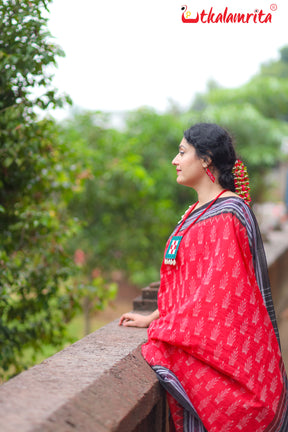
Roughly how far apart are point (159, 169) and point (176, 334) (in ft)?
23.8

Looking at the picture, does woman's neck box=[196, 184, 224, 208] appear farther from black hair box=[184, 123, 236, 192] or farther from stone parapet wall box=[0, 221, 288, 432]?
stone parapet wall box=[0, 221, 288, 432]

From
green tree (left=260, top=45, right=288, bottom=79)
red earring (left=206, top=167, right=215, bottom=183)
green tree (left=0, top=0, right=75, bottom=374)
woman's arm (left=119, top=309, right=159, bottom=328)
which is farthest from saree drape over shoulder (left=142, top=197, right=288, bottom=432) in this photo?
green tree (left=260, top=45, right=288, bottom=79)

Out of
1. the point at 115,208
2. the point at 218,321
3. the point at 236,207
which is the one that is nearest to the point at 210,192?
the point at 236,207

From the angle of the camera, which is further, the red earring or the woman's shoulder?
the red earring

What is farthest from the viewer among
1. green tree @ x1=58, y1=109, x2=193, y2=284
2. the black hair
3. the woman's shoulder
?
green tree @ x1=58, y1=109, x2=193, y2=284

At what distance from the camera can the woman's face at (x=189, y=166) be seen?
2.10 m

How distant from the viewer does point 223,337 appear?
1.86m

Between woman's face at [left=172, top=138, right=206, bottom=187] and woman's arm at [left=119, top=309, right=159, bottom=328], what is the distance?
2.17ft

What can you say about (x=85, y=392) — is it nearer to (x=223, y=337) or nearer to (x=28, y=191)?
(x=223, y=337)

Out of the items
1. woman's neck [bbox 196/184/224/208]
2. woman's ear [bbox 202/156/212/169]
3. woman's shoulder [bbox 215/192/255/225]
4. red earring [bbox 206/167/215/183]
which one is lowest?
woman's shoulder [bbox 215/192/255/225]

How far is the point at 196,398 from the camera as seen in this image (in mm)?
1898

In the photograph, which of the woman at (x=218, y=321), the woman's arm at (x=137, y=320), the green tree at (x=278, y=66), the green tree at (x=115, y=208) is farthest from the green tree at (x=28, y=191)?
the green tree at (x=278, y=66)

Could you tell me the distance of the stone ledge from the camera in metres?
1.31

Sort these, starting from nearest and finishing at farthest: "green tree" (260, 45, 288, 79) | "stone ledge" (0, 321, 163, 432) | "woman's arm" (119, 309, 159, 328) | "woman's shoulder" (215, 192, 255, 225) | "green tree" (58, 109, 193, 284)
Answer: "stone ledge" (0, 321, 163, 432) < "woman's shoulder" (215, 192, 255, 225) < "woman's arm" (119, 309, 159, 328) < "green tree" (58, 109, 193, 284) < "green tree" (260, 45, 288, 79)
